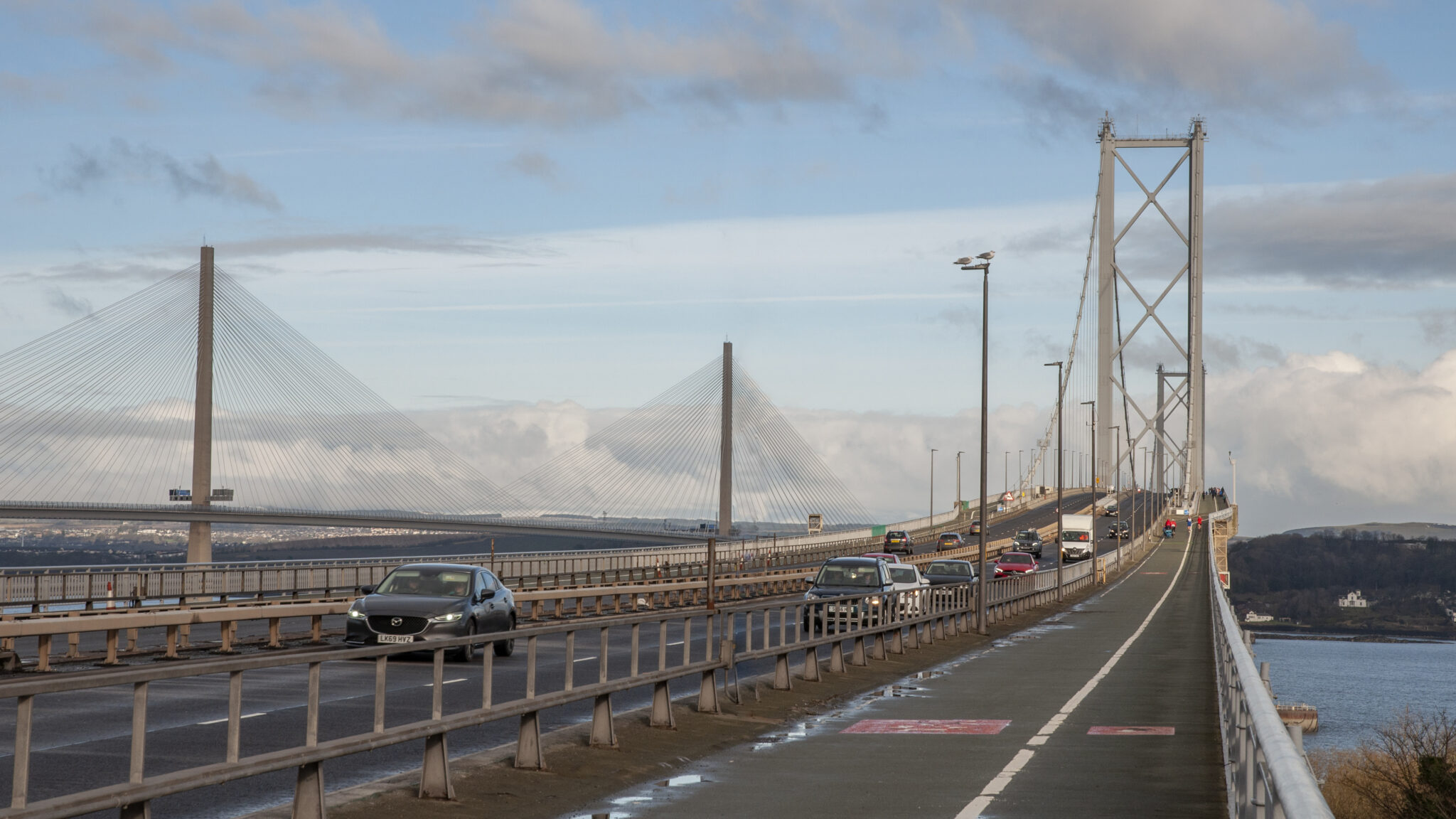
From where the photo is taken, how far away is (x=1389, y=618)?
196m

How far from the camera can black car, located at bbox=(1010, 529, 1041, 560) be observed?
320ft

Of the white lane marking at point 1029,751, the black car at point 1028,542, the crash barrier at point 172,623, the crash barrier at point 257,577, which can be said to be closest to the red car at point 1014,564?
the crash barrier at point 257,577

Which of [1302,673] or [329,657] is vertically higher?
[329,657]

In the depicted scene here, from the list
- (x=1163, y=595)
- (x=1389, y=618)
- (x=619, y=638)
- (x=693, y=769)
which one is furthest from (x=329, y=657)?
(x=1389, y=618)

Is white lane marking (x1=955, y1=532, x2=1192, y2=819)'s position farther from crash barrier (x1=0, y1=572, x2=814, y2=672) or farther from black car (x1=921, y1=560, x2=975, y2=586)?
black car (x1=921, y1=560, x2=975, y2=586)

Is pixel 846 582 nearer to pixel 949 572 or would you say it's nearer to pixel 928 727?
pixel 949 572

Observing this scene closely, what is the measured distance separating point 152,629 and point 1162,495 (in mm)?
130060

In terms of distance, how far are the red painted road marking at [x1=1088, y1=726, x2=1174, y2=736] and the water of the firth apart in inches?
2041

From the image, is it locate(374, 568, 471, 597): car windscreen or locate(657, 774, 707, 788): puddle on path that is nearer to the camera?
locate(657, 774, 707, 788): puddle on path

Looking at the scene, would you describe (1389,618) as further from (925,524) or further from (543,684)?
(543,684)

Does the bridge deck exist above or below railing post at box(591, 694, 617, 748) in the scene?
below

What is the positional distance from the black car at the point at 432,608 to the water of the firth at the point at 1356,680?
47.4m

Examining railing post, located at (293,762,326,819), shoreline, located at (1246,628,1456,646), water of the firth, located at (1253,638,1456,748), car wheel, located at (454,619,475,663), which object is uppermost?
railing post, located at (293,762,326,819)

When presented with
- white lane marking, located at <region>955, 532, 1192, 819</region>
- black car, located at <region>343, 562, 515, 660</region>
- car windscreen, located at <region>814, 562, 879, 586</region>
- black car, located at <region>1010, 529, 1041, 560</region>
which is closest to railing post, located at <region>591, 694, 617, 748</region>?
white lane marking, located at <region>955, 532, 1192, 819</region>
